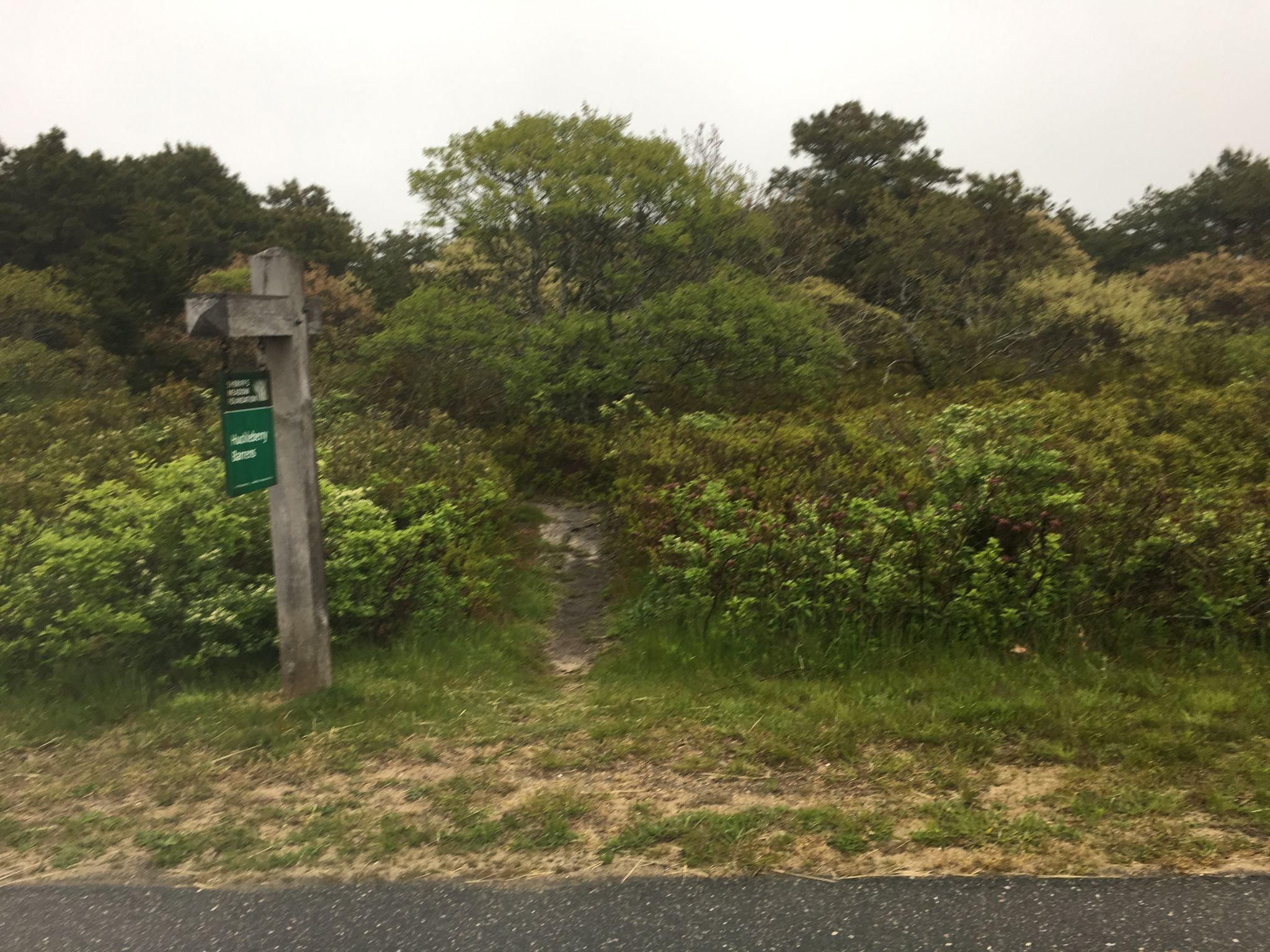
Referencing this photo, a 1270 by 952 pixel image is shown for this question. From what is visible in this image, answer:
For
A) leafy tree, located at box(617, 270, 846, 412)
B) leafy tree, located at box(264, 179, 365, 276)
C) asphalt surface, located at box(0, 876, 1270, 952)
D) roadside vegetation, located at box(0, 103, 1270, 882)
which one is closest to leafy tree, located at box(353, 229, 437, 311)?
leafy tree, located at box(264, 179, 365, 276)

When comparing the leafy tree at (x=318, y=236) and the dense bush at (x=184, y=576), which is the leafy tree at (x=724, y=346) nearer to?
the dense bush at (x=184, y=576)

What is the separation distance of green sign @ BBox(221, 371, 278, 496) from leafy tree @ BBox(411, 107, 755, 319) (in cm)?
1027

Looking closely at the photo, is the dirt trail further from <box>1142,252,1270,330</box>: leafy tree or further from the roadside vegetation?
<box>1142,252,1270,330</box>: leafy tree

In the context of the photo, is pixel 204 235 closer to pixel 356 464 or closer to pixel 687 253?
pixel 687 253

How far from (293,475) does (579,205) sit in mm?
10474

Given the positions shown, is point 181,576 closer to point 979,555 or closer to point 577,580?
point 577,580

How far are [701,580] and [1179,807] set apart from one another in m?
3.16

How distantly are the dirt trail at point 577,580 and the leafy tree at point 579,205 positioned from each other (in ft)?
15.8

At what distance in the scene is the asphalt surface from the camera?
2789mm

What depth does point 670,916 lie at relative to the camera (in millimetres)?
2961

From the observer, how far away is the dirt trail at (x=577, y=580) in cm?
666

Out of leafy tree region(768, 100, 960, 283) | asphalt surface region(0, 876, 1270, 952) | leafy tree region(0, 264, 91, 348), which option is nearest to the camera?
asphalt surface region(0, 876, 1270, 952)

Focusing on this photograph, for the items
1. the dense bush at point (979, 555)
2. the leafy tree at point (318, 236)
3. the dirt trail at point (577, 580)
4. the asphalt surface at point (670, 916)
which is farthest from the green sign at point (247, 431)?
the leafy tree at point (318, 236)

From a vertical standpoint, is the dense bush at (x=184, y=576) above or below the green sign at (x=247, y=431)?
below
